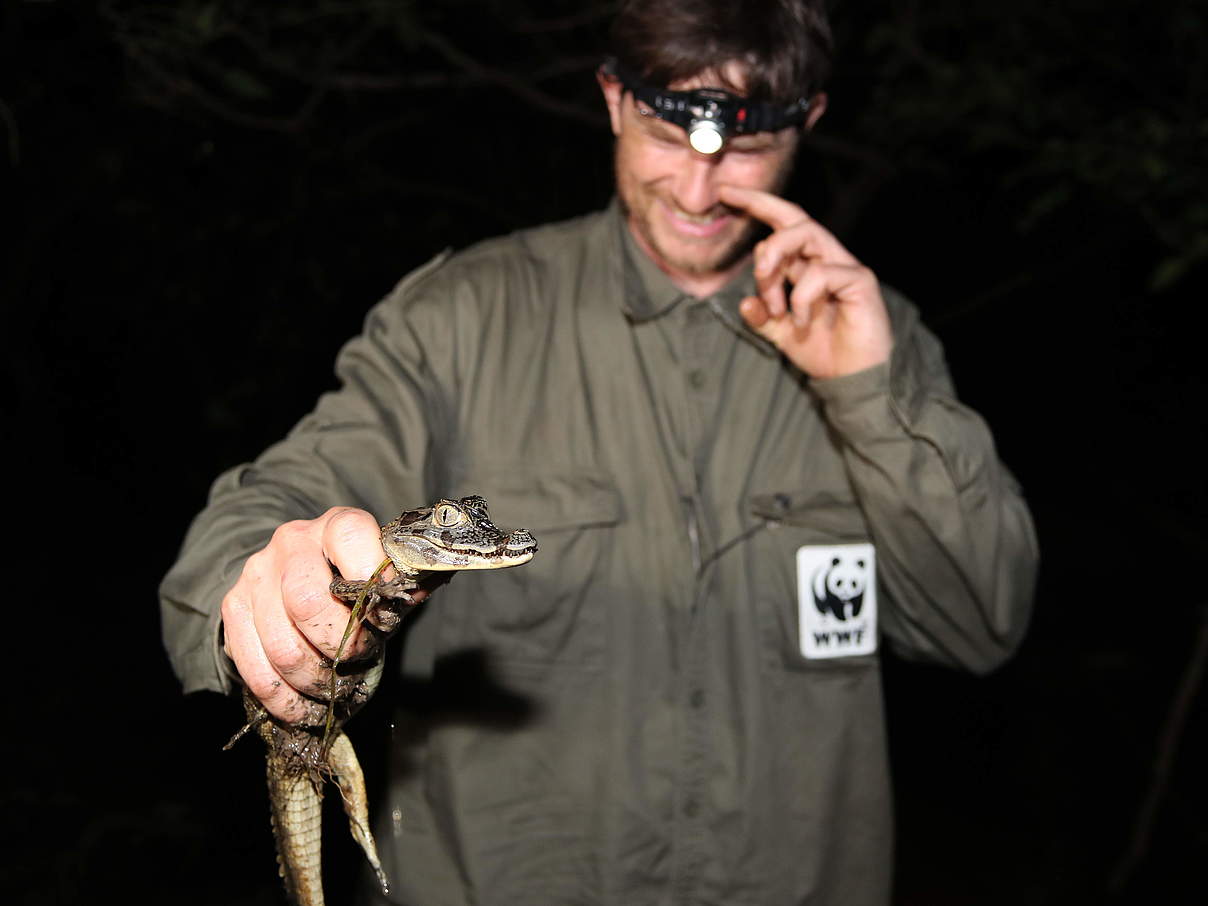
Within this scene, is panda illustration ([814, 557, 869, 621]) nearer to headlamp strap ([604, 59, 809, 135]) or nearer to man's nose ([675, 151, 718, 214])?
man's nose ([675, 151, 718, 214])

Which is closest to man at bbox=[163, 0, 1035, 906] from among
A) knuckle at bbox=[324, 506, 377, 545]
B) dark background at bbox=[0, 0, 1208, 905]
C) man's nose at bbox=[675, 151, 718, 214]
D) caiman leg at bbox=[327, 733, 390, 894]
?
man's nose at bbox=[675, 151, 718, 214]

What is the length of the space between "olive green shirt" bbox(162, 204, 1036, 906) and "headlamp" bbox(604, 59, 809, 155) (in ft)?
1.45

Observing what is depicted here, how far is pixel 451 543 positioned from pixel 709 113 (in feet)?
5.33

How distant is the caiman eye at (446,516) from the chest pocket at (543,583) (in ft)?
3.99

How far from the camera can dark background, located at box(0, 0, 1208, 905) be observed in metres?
5.49

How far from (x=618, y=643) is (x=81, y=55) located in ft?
17.0

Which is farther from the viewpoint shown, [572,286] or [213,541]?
[572,286]

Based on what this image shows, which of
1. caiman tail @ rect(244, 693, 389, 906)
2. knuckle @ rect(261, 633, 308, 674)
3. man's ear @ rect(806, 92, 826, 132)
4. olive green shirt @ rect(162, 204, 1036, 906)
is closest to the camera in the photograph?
knuckle @ rect(261, 633, 308, 674)

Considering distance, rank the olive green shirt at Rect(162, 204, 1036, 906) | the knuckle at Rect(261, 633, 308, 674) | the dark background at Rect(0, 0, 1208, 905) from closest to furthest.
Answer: the knuckle at Rect(261, 633, 308, 674), the olive green shirt at Rect(162, 204, 1036, 906), the dark background at Rect(0, 0, 1208, 905)

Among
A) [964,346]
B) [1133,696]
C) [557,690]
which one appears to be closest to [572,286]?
[557,690]

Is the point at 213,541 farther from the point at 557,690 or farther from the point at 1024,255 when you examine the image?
the point at 1024,255

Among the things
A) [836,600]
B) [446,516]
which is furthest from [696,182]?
[446,516]

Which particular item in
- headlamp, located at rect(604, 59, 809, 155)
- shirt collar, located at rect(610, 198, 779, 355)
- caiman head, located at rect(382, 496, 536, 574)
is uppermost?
headlamp, located at rect(604, 59, 809, 155)

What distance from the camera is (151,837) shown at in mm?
5836
